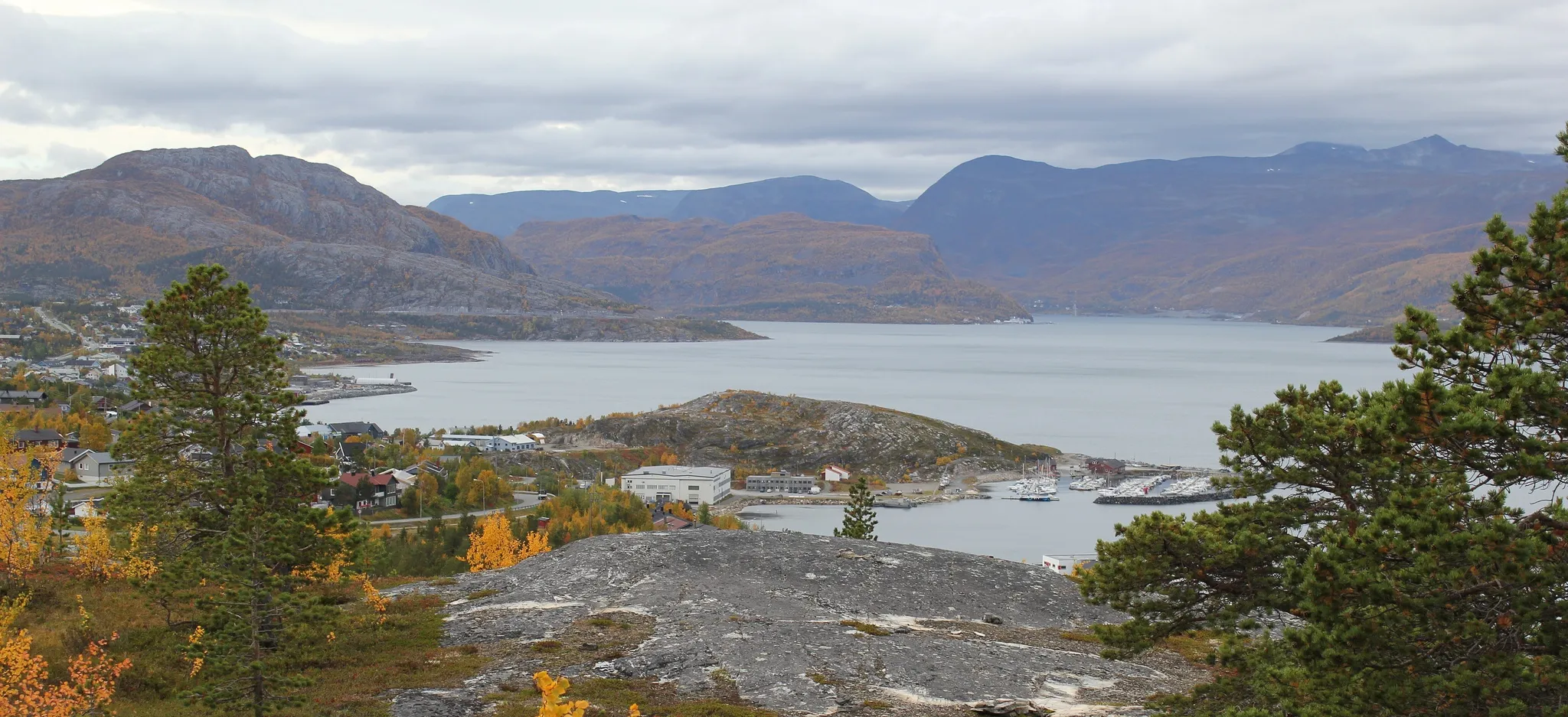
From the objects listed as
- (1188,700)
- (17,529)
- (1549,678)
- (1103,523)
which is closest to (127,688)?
(17,529)

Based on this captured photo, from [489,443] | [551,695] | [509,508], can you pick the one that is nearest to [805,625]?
[551,695]

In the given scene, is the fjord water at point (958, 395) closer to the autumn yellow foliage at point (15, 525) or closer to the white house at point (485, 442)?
the white house at point (485, 442)

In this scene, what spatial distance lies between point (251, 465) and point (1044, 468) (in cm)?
8525

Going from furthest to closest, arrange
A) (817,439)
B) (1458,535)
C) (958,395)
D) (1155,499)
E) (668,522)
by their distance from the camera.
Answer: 1. (958,395)
2. (817,439)
3. (1155,499)
4. (668,522)
5. (1458,535)

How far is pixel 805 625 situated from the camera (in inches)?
891

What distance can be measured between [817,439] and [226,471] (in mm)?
85799

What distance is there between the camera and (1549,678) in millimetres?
9531

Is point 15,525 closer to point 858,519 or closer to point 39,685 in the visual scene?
point 39,685

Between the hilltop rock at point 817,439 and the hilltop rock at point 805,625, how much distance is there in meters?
66.1

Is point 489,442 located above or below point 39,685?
below

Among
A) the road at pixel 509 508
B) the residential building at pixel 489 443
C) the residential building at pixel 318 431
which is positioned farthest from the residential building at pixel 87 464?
the residential building at pixel 489 443

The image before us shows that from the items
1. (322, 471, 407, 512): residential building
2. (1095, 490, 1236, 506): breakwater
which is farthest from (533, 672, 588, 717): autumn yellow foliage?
(1095, 490, 1236, 506): breakwater

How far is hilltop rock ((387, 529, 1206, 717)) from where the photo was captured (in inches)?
716

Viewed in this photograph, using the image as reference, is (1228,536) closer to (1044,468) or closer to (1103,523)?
(1103,523)
